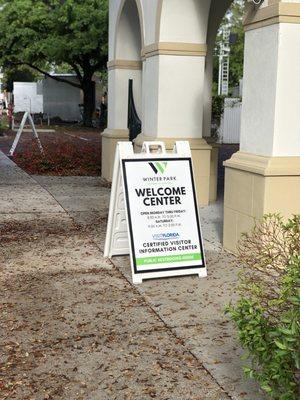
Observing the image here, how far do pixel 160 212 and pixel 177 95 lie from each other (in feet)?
11.7

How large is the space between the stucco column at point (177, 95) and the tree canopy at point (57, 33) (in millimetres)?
20334

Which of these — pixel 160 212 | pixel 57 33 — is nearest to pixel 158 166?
pixel 160 212

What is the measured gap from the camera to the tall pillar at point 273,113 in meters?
5.79

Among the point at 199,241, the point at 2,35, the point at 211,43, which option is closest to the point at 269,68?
the point at 199,241

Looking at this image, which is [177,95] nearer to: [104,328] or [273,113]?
[273,113]

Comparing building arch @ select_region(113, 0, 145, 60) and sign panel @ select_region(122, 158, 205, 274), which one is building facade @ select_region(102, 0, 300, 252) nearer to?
building arch @ select_region(113, 0, 145, 60)

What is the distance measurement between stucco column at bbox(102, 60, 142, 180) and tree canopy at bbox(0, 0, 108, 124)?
676 inches

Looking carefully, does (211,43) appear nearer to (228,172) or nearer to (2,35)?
(228,172)

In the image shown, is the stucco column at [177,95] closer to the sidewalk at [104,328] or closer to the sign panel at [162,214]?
the sidewalk at [104,328]

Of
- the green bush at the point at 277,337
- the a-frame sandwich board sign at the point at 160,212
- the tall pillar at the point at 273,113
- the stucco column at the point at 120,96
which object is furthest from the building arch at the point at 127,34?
the green bush at the point at 277,337

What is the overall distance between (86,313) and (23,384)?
126 cm

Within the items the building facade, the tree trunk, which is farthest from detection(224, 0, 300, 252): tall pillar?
the tree trunk

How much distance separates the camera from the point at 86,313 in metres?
4.89

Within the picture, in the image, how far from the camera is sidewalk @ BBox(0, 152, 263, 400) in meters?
3.69
